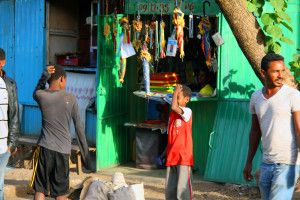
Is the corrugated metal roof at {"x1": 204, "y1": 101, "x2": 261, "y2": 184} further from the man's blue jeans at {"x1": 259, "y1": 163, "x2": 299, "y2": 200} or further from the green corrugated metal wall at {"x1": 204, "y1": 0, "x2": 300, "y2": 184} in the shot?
the man's blue jeans at {"x1": 259, "y1": 163, "x2": 299, "y2": 200}

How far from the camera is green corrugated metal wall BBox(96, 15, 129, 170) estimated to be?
32.7ft

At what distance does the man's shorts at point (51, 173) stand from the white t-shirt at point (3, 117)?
60 centimetres

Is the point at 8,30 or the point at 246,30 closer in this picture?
the point at 246,30

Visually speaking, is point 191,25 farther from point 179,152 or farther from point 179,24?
point 179,152

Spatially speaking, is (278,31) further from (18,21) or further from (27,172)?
(18,21)

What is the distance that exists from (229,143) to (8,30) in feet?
16.7

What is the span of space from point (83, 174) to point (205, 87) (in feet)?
7.81

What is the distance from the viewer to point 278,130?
502 centimetres

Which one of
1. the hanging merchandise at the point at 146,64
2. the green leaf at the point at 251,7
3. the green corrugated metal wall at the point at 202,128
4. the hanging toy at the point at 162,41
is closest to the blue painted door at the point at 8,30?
the hanging merchandise at the point at 146,64

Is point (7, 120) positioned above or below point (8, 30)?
below

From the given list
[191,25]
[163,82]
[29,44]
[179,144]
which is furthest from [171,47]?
[29,44]

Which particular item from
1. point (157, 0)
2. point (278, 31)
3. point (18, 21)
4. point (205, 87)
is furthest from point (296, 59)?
point (18, 21)

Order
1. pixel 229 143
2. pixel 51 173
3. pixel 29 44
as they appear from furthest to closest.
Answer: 1. pixel 29 44
2. pixel 229 143
3. pixel 51 173

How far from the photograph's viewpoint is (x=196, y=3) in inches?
366
